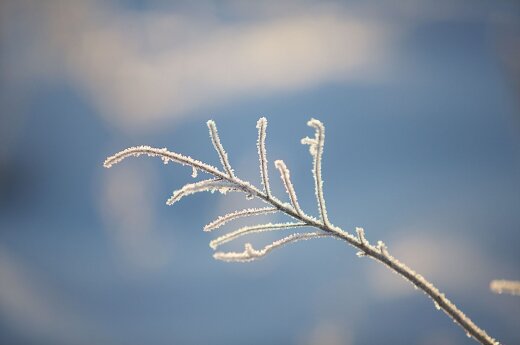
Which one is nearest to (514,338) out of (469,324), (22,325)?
(469,324)

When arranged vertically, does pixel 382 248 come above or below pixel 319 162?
below

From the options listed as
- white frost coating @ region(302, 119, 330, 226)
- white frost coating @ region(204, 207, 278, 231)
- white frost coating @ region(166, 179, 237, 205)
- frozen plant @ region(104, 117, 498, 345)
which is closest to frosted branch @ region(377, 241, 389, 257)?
frozen plant @ region(104, 117, 498, 345)

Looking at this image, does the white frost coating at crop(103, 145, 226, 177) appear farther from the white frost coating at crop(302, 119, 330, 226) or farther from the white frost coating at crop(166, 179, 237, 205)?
the white frost coating at crop(302, 119, 330, 226)

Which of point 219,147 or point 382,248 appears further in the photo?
point 219,147

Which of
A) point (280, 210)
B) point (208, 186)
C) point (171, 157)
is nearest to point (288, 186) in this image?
point (280, 210)

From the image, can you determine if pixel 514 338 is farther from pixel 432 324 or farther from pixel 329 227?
pixel 329 227

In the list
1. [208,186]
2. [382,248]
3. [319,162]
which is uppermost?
[319,162]

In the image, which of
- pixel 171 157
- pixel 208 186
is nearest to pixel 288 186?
pixel 208 186

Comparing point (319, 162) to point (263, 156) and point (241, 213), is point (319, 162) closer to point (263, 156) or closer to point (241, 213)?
point (263, 156)

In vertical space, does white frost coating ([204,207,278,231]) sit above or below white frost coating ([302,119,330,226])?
below

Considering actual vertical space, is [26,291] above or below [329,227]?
above

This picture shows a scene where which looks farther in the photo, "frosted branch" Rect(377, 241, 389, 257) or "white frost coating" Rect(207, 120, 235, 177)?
"white frost coating" Rect(207, 120, 235, 177)
